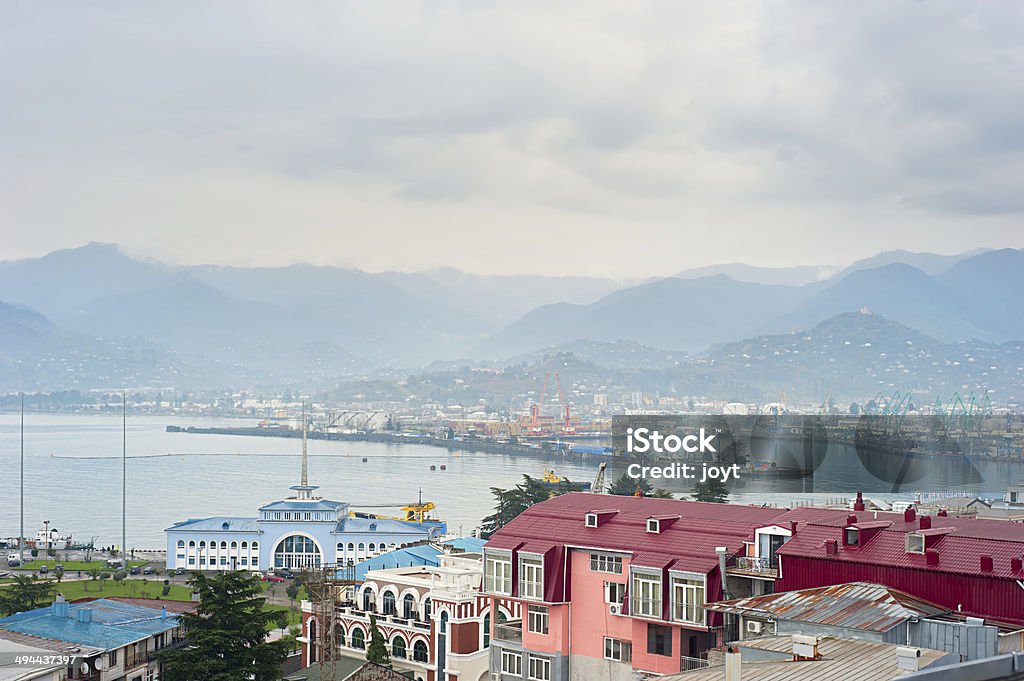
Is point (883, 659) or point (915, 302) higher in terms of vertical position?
point (915, 302)

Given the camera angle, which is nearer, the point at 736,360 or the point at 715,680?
the point at 715,680

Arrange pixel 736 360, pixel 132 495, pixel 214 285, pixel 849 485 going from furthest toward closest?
pixel 214 285 → pixel 736 360 → pixel 132 495 → pixel 849 485

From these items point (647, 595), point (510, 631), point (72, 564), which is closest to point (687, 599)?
point (647, 595)

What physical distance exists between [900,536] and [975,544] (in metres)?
0.38

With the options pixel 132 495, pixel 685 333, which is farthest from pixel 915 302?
pixel 132 495

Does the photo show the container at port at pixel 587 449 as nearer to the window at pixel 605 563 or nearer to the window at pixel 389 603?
the window at pixel 389 603

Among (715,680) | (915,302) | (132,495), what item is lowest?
(132,495)

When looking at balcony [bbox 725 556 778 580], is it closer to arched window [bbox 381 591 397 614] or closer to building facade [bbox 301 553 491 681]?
building facade [bbox 301 553 491 681]

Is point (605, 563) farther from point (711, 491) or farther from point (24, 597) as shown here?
point (711, 491)

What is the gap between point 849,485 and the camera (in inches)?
868

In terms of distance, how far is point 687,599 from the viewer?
7.11 m

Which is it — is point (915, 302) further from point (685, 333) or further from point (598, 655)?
point (598, 655)

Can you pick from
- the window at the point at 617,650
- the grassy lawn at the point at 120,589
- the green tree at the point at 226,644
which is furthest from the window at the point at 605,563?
the grassy lawn at the point at 120,589

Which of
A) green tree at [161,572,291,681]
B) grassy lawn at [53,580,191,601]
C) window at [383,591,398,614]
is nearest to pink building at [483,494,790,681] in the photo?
green tree at [161,572,291,681]
